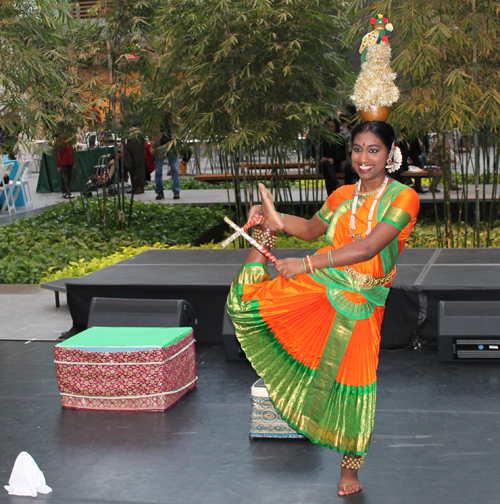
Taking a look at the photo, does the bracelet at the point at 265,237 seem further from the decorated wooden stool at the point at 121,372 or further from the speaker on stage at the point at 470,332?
the speaker on stage at the point at 470,332

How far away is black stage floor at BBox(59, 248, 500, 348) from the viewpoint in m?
4.00

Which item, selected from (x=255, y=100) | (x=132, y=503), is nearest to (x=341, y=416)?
(x=132, y=503)

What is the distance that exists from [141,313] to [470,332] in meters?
1.78

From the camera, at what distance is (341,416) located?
244cm

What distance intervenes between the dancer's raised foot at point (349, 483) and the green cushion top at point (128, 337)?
3.65ft

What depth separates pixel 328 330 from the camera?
246cm

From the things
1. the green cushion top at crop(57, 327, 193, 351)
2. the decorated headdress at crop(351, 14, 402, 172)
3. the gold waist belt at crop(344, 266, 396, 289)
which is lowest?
the green cushion top at crop(57, 327, 193, 351)

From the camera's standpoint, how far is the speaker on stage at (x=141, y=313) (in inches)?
150

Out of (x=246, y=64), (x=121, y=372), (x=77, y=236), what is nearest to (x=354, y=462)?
(x=121, y=372)

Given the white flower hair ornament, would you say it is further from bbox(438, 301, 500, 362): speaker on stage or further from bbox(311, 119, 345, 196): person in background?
bbox(311, 119, 345, 196): person in background

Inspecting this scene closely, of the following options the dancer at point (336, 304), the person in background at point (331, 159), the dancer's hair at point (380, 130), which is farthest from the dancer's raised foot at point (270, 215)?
the person in background at point (331, 159)

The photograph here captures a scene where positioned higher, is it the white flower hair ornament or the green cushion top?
the white flower hair ornament

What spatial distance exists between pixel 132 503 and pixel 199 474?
0.30 metres

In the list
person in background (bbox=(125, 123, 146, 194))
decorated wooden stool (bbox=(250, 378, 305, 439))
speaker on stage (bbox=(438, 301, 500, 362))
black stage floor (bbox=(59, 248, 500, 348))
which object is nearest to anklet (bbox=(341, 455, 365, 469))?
decorated wooden stool (bbox=(250, 378, 305, 439))
